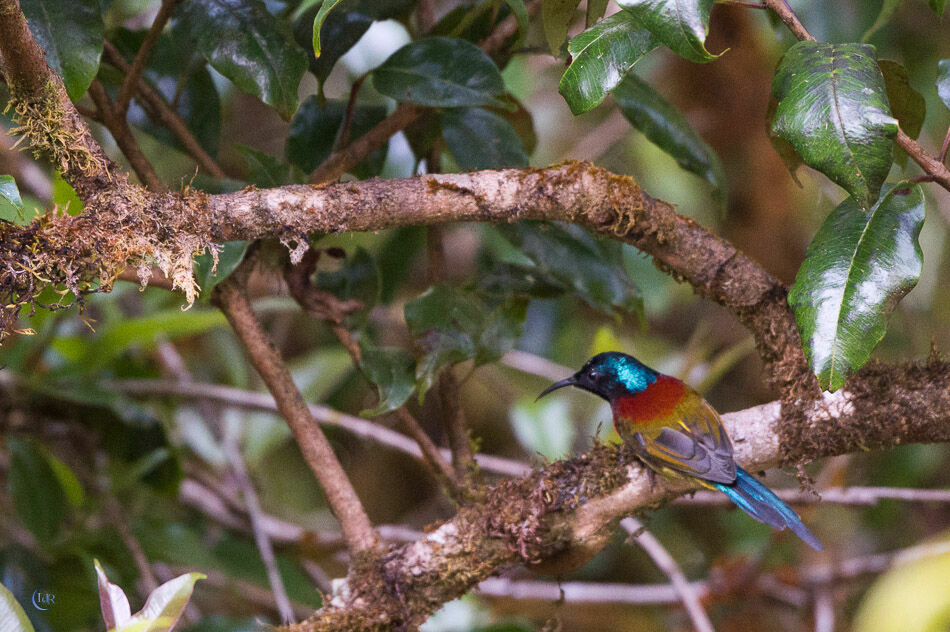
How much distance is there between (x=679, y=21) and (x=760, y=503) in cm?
65

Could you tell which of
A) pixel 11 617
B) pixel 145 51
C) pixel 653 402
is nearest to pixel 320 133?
pixel 145 51

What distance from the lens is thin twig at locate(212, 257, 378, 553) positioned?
3.67 ft

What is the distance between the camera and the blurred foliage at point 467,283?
2.73ft

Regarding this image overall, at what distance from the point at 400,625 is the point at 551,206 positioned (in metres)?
0.60

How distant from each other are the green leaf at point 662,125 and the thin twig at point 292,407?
61 centimetres

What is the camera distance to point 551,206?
97 centimetres

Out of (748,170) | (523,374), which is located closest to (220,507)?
(523,374)

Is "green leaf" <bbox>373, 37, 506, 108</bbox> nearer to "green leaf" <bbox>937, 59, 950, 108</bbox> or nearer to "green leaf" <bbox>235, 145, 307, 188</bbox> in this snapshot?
"green leaf" <bbox>235, 145, 307, 188</bbox>

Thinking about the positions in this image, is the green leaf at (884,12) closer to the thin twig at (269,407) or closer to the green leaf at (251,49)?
the green leaf at (251,49)

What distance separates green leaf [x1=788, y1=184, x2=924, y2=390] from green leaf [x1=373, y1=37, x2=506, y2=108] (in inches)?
18.3

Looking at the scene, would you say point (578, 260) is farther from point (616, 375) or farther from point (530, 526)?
point (530, 526)

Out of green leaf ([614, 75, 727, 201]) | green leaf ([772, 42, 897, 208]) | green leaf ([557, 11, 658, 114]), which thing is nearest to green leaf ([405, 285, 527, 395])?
green leaf ([614, 75, 727, 201])

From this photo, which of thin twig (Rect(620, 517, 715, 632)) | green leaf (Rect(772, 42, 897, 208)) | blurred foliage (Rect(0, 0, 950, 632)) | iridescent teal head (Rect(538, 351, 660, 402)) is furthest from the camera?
thin twig (Rect(620, 517, 715, 632))

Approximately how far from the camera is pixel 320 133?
1.27 m
